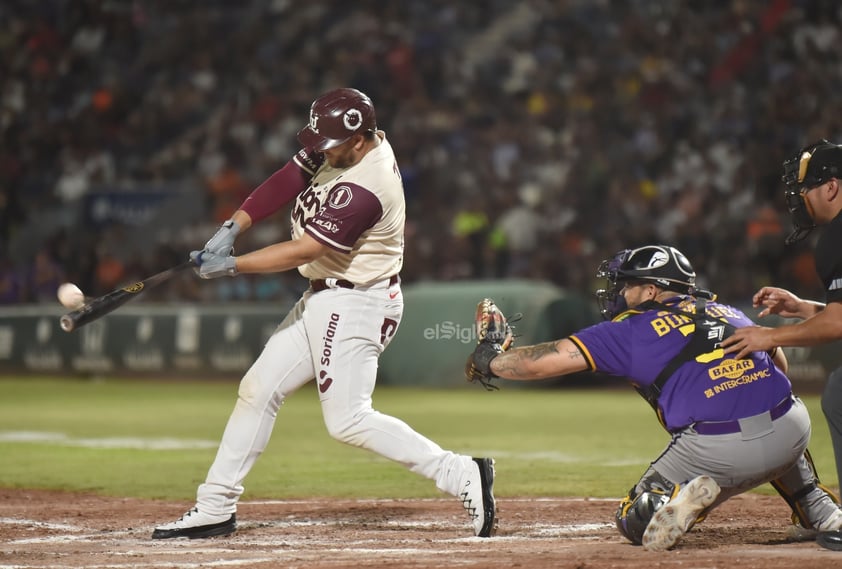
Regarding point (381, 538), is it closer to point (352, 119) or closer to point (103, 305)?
point (103, 305)

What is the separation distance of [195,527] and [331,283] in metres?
1.38

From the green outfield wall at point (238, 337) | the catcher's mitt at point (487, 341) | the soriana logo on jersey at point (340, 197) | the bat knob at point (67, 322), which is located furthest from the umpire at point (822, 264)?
the green outfield wall at point (238, 337)

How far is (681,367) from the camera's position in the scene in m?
5.45

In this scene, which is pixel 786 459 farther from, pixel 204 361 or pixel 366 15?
pixel 366 15

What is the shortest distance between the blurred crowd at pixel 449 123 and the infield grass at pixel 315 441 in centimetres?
271

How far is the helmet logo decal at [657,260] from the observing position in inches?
222

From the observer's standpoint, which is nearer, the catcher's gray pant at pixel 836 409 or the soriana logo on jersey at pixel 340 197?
the catcher's gray pant at pixel 836 409

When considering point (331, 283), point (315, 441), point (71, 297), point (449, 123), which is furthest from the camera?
point (449, 123)

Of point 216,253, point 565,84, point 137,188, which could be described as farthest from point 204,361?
point 216,253

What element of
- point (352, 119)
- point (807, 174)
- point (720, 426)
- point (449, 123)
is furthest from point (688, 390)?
point (449, 123)

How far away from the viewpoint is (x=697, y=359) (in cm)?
544

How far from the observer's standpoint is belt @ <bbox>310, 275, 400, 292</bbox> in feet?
20.3

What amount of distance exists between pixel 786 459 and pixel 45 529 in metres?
3.72

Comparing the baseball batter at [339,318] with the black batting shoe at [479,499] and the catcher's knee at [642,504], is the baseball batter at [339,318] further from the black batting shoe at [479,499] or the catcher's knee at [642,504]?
the catcher's knee at [642,504]
